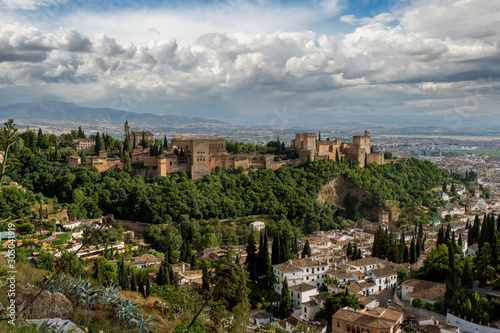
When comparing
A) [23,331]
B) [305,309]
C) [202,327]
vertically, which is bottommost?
[305,309]

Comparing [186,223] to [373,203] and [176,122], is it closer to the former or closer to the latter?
[373,203]

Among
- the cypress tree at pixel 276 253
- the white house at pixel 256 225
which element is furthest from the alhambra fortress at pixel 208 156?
the cypress tree at pixel 276 253

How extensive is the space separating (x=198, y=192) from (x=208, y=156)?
15.9ft

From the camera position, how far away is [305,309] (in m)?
20.5

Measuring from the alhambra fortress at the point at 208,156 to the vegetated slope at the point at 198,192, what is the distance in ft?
3.46

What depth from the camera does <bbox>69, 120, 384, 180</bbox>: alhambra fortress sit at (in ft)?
129

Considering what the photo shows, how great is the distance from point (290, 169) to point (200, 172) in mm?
10607

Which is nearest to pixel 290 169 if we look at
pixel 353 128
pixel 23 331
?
pixel 353 128

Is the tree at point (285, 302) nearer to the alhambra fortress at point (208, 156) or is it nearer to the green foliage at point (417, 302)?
the green foliage at point (417, 302)

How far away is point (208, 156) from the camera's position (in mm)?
41406

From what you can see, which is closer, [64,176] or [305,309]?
[305,309]

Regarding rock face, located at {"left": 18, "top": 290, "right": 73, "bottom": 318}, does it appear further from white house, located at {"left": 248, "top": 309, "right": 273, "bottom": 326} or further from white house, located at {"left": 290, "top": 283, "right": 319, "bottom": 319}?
white house, located at {"left": 290, "top": 283, "right": 319, "bottom": 319}

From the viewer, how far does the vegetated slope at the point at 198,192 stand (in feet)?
117

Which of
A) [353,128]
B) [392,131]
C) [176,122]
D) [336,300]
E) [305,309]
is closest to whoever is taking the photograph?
[336,300]
